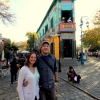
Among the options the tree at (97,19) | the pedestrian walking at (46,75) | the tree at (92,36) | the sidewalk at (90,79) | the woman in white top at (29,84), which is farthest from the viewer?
the tree at (92,36)

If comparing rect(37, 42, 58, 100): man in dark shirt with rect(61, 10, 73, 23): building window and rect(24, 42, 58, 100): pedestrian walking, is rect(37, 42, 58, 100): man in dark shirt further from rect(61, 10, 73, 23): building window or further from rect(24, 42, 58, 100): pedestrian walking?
rect(61, 10, 73, 23): building window

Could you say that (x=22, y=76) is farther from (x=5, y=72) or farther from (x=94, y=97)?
(x=5, y=72)

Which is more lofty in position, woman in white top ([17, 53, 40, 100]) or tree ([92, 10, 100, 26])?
tree ([92, 10, 100, 26])

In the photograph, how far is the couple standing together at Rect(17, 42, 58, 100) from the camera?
405cm

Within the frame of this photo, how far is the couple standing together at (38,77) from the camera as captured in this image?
405 centimetres

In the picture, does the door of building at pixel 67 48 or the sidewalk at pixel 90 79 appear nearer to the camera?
the sidewalk at pixel 90 79

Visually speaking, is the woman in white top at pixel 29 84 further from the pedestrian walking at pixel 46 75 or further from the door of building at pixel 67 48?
the door of building at pixel 67 48

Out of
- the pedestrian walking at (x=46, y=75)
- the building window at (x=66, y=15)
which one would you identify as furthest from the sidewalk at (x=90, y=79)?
the building window at (x=66, y=15)

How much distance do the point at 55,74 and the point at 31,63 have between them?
0.62m

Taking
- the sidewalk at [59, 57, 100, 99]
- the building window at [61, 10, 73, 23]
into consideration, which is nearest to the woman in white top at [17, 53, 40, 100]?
the sidewalk at [59, 57, 100, 99]

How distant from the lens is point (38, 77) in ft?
13.8

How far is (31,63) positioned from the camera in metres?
4.26

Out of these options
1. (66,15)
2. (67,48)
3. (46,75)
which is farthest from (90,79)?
(66,15)

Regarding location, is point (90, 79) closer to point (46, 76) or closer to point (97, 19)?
point (46, 76)
